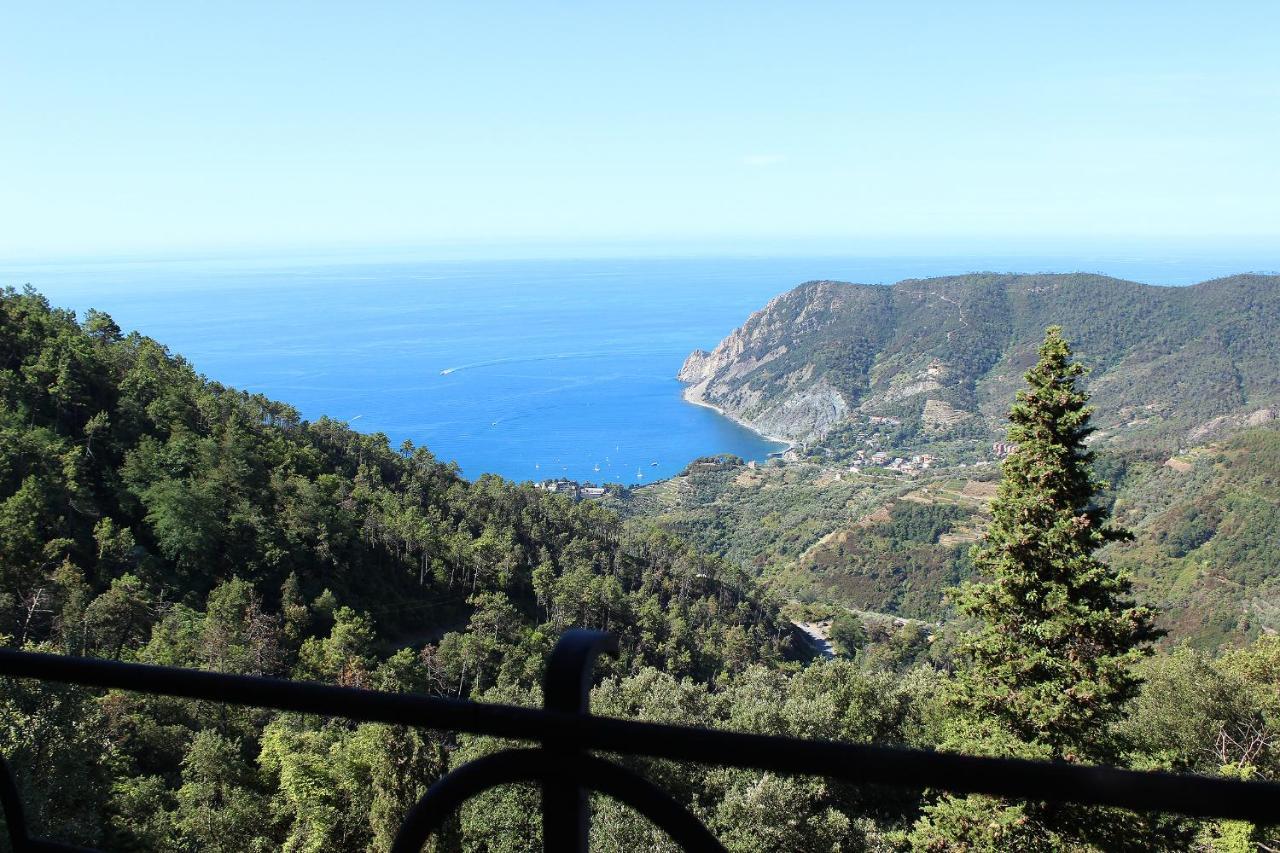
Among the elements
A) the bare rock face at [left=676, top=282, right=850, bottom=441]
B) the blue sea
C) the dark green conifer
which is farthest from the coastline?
the dark green conifer

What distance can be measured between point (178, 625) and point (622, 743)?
24496 millimetres

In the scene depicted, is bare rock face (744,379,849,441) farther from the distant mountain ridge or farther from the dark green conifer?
the dark green conifer

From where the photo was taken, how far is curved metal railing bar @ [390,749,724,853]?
0.82 m

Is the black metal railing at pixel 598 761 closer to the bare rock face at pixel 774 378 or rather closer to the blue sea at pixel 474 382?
the blue sea at pixel 474 382

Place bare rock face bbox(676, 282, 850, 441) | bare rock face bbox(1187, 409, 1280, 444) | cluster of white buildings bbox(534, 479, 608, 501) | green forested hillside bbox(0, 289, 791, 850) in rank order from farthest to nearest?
bare rock face bbox(676, 282, 850, 441)
bare rock face bbox(1187, 409, 1280, 444)
cluster of white buildings bbox(534, 479, 608, 501)
green forested hillside bbox(0, 289, 791, 850)

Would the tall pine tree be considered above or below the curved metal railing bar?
below

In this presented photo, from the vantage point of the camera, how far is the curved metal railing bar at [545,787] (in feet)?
2.69

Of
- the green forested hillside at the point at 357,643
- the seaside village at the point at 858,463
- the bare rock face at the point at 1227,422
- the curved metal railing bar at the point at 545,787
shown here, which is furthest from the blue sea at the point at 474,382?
the curved metal railing bar at the point at 545,787

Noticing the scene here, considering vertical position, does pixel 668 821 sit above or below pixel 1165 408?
above

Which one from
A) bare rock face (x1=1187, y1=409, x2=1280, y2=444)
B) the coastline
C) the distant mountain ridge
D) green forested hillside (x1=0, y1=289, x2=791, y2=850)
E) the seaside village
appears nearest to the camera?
green forested hillside (x1=0, y1=289, x2=791, y2=850)

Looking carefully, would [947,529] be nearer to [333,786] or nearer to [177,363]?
[177,363]

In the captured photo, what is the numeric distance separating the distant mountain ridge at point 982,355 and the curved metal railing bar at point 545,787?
135 metres

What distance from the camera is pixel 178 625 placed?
21109mm

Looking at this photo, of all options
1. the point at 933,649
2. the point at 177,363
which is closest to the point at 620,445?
the point at 933,649
